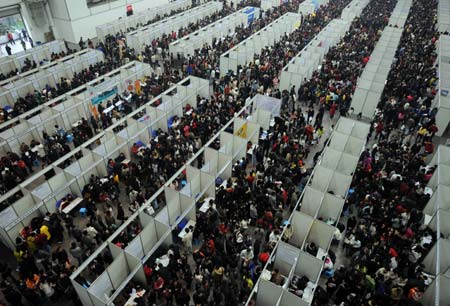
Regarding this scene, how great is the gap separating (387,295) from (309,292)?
2.29 meters

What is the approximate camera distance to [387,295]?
9.48 meters

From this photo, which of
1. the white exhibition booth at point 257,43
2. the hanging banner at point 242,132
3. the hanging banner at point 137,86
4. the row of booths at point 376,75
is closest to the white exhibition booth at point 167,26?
the hanging banner at point 137,86

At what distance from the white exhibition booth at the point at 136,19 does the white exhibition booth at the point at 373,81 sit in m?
21.8

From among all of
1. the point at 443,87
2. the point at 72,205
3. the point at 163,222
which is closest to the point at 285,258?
the point at 163,222

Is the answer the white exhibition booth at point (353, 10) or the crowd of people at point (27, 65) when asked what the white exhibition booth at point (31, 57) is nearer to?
the crowd of people at point (27, 65)

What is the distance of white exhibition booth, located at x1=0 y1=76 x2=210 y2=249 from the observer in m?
11.5

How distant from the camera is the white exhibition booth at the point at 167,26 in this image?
2645cm

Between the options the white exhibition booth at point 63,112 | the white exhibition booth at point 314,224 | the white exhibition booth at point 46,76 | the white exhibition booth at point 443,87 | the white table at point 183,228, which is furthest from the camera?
the white exhibition booth at point 46,76

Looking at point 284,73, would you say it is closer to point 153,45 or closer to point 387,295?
point 153,45

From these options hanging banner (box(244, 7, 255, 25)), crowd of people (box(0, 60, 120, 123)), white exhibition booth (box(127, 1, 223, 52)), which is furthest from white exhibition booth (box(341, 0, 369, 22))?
crowd of people (box(0, 60, 120, 123))

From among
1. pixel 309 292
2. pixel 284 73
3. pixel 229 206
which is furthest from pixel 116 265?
pixel 284 73

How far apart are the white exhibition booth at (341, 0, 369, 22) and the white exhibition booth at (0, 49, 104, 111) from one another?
24.2 meters

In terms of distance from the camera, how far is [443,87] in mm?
19203

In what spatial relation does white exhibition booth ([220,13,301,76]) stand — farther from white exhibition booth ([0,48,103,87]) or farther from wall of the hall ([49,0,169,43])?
wall of the hall ([49,0,169,43])
